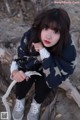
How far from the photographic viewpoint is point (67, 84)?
299cm

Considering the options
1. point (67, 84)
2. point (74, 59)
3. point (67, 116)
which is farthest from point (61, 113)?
point (74, 59)

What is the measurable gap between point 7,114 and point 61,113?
0.49 meters

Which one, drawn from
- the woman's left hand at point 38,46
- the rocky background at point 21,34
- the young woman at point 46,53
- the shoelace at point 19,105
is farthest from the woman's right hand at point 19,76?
the rocky background at point 21,34

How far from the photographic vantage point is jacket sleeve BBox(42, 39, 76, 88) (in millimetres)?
2396

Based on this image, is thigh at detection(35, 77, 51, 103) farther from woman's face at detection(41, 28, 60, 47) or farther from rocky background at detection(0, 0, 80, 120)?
woman's face at detection(41, 28, 60, 47)

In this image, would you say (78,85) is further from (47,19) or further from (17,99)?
(47,19)

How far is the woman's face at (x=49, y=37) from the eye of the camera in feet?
7.52

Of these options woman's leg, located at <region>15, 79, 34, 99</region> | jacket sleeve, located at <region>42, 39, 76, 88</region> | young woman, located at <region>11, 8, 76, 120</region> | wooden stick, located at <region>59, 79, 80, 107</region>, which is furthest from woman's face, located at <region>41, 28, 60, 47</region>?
wooden stick, located at <region>59, 79, 80, 107</region>

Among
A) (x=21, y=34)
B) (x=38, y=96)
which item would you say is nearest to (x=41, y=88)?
(x=38, y=96)

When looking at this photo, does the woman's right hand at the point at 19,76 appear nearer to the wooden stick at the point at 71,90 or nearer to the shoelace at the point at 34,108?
the shoelace at the point at 34,108

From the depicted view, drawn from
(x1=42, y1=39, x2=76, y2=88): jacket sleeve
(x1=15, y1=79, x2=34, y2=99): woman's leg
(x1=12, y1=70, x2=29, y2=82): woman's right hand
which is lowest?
(x1=15, y1=79, x2=34, y2=99): woman's leg

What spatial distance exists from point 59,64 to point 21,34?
1185mm

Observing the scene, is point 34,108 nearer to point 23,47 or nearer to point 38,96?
point 38,96

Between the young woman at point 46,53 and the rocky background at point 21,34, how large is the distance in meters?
0.31
